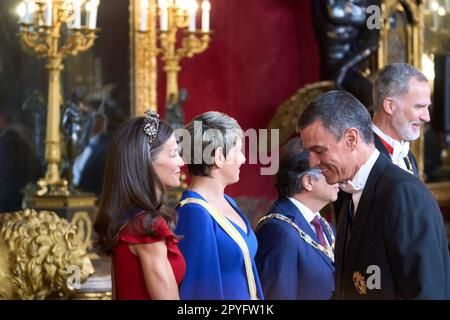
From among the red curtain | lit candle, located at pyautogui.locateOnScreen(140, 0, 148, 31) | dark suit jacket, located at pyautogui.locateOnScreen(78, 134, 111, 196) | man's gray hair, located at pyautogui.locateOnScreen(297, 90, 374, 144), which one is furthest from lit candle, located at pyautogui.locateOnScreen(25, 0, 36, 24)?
man's gray hair, located at pyautogui.locateOnScreen(297, 90, 374, 144)

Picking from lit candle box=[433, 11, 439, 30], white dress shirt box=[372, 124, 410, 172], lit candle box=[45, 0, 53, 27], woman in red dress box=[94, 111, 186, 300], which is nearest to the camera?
woman in red dress box=[94, 111, 186, 300]

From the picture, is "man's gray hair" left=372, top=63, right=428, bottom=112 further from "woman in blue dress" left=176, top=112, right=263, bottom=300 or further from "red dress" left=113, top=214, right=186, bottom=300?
"red dress" left=113, top=214, right=186, bottom=300

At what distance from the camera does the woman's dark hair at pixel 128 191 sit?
352cm

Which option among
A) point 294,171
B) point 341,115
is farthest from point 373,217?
point 294,171

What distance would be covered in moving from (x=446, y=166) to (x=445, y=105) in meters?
1.13

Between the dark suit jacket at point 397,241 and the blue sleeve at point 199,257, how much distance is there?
18.4 inches

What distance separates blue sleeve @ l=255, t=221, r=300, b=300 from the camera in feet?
13.8

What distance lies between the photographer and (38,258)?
482 centimetres

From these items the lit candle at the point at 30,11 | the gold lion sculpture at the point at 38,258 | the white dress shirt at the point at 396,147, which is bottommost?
the gold lion sculpture at the point at 38,258

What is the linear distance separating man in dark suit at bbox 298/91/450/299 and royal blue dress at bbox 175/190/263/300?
14.6 inches

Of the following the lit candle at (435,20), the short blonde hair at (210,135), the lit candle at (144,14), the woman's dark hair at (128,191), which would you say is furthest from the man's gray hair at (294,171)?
the lit candle at (435,20)

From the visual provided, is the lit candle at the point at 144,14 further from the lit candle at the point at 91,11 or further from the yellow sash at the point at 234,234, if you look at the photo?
the yellow sash at the point at 234,234

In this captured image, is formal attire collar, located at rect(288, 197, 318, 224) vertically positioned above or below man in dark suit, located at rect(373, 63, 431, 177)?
below
